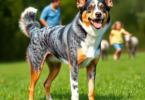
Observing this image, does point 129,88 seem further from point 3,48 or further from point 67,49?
point 3,48

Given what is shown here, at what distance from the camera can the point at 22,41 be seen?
94.6ft

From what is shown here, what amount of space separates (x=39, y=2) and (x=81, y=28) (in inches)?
1241

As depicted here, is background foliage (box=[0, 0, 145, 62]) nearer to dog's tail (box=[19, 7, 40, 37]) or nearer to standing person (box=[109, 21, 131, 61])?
standing person (box=[109, 21, 131, 61])

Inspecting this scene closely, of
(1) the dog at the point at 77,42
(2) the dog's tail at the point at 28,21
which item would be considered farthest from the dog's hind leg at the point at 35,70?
(2) the dog's tail at the point at 28,21

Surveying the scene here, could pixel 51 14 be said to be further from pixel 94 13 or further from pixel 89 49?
pixel 94 13

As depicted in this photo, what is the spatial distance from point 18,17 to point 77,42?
24951mm

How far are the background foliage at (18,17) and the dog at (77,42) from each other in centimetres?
2264

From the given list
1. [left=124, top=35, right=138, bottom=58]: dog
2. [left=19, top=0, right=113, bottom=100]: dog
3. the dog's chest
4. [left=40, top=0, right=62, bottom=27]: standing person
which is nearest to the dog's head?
[left=19, top=0, right=113, bottom=100]: dog

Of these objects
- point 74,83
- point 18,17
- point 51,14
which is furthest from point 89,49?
point 18,17

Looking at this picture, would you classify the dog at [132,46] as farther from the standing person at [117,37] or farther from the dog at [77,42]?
the dog at [77,42]

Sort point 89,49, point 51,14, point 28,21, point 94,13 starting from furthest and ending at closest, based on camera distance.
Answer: point 51,14 → point 28,21 → point 89,49 → point 94,13

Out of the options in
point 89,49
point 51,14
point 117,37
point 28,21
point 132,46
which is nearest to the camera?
point 89,49

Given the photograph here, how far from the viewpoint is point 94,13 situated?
413cm

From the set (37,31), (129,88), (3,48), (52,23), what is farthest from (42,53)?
(3,48)
